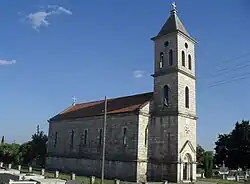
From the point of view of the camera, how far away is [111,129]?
38750mm

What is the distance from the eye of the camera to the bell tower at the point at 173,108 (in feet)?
113

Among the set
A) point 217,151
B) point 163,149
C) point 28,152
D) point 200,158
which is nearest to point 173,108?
point 163,149

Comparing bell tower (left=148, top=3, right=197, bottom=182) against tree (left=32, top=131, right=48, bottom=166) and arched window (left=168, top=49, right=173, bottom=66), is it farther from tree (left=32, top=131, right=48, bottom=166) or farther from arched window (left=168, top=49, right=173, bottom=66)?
tree (left=32, top=131, right=48, bottom=166)

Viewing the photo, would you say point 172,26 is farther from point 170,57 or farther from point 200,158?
point 200,158

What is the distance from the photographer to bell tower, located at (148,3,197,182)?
3431 cm

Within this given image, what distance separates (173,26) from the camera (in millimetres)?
38281

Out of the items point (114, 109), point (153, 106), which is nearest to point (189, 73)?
point (153, 106)

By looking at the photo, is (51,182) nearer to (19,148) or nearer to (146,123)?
(146,123)

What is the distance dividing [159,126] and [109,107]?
28.8 feet

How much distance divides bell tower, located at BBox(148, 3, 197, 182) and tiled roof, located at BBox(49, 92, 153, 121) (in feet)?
7.65

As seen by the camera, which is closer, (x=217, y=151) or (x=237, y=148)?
(x=237, y=148)

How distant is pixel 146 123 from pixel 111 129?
5110mm

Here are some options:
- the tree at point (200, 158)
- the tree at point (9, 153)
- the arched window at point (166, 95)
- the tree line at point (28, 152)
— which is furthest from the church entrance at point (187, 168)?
the tree at point (9, 153)

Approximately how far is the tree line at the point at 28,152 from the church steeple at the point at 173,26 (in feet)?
102
